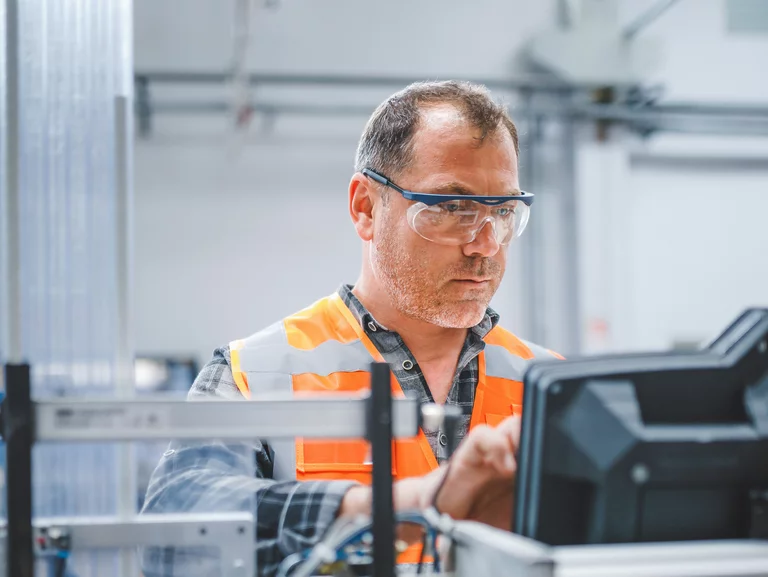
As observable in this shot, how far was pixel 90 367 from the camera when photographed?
90 cm

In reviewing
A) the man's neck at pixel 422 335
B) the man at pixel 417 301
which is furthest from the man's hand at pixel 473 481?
the man's neck at pixel 422 335

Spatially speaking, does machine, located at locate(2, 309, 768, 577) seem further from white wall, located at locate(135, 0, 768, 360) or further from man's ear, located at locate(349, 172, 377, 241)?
white wall, located at locate(135, 0, 768, 360)

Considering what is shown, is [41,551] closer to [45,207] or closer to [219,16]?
[45,207]

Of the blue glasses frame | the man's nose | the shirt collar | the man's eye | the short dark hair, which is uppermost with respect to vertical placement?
the short dark hair

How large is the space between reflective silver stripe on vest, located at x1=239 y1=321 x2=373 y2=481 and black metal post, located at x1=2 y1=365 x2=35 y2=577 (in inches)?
22.6

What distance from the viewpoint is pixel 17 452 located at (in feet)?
2.37

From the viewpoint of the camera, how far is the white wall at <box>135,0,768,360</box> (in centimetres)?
489

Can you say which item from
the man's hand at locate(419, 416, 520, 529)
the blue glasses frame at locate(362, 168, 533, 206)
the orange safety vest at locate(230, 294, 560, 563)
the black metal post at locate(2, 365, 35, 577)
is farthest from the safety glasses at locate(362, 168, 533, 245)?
the black metal post at locate(2, 365, 35, 577)

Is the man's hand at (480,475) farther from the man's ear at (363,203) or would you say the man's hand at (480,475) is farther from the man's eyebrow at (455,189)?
the man's ear at (363,203)

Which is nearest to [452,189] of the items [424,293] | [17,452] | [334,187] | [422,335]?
[424,293]

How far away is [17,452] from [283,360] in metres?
0.65

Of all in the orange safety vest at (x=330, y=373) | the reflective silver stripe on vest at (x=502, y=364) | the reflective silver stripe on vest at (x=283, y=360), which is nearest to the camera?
the orange safety vest at (x=330, y=373)

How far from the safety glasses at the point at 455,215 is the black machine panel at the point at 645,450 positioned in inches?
20.2

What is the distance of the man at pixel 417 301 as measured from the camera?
49.4 inches
